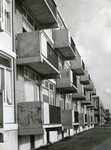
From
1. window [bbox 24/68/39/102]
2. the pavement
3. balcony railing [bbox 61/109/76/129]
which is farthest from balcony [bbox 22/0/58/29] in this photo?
balcony railing [bbox 61/109/76/129]

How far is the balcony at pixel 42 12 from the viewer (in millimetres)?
15580

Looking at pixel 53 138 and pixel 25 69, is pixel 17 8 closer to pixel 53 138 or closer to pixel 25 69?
pixel 25 69

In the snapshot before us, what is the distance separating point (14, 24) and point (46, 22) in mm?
4823

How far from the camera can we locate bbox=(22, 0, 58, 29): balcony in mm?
15580

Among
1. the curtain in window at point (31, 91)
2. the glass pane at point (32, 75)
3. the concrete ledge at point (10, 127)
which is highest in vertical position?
the glass pane at point (32, 75)

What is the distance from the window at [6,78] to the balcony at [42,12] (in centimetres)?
413

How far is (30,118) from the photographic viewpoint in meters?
13.5

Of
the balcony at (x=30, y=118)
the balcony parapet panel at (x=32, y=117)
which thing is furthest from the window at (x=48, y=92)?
the balcony at (x=30, y=118)

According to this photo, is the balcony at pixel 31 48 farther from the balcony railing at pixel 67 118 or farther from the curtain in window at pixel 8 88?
the balcony railing at pixel 67 118

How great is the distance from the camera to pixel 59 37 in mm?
23953

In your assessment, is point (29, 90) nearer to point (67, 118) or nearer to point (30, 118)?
point (30, 118)

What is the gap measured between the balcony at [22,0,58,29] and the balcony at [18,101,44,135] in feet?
18.0

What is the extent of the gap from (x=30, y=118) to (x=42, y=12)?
649 cm

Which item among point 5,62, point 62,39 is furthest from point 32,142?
point 62,39
